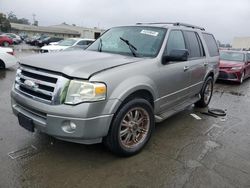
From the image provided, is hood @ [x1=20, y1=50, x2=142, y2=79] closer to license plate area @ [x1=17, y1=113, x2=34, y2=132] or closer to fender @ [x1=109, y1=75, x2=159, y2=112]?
fender @ [x1=109, y1=75, x2=159, y2=112]

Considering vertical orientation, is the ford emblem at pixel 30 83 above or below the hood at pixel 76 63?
below

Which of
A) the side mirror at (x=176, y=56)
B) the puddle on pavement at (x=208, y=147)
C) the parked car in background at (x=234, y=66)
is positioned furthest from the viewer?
the parked car in background at (x=234, y=66)

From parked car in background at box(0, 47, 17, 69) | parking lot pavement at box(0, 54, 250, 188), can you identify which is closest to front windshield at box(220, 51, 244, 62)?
parking lot pavement at box(0, 54, 250, 188)

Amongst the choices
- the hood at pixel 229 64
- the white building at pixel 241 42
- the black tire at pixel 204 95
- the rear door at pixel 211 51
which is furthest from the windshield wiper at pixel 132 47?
the white building at pixel 241 42

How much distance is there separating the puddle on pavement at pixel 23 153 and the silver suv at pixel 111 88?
0.47 metres

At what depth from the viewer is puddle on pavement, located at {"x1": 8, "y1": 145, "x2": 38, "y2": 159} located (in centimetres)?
312

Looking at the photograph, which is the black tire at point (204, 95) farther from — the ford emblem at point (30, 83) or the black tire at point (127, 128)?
the ford emblem at point (30, 83)

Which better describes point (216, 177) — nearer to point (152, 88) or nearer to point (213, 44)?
point (152, 88)

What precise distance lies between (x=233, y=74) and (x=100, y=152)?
831 centimetres

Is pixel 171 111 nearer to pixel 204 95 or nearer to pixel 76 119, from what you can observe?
pixel 204 95

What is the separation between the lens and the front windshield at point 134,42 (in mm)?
3747

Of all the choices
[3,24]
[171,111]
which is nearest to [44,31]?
[3,24]

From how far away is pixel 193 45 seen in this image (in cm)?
486

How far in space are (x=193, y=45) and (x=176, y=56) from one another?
153 centimetres
